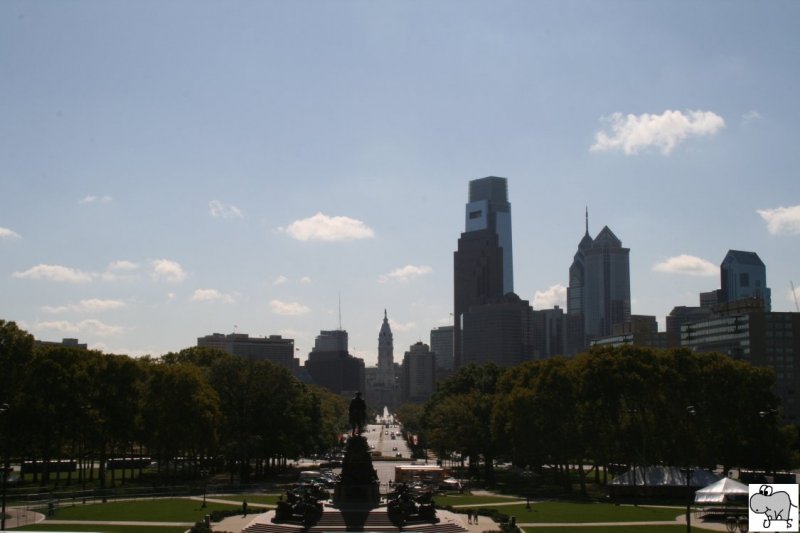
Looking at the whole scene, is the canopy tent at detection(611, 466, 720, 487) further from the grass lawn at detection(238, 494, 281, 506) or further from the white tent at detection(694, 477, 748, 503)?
the grass lawn at detection(238, 494, 281, 506)

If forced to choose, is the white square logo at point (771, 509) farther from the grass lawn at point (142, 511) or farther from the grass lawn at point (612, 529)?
the grass lawn at point (142, 511)

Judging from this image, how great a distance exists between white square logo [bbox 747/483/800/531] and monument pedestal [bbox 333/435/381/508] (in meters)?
28.5

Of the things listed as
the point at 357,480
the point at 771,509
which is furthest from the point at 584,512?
the point at 771,509

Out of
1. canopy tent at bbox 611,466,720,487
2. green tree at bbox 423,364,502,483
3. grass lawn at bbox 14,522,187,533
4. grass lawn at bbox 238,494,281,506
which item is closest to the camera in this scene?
grass lawn at bbox 14,522,187,533

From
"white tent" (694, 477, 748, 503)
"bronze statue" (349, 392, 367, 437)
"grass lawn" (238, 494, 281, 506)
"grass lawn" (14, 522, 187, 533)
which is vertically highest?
"bronze statue" (349, 392, 367, 437)

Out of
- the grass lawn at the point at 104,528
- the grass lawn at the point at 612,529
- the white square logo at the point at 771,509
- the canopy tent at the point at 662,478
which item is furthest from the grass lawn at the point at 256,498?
the white square logo at the point at 771,509

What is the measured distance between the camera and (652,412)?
8800 centimetres

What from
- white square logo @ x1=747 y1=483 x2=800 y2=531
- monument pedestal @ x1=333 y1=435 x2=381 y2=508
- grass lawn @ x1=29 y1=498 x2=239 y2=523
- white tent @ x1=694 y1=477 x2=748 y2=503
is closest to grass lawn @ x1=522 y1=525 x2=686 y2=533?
white tent @ x1=694 y1=477 x2=748 y2=503

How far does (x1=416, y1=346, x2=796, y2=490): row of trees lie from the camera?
85438mm

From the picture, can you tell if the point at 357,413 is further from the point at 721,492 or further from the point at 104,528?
the point at 721,492

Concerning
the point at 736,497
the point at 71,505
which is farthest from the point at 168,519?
the point at 736,497

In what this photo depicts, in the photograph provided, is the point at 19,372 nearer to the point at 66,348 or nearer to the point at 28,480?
the point at 66,348

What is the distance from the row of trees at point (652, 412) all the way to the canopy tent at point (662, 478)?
4.94ft

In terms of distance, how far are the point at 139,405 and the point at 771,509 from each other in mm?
69607
